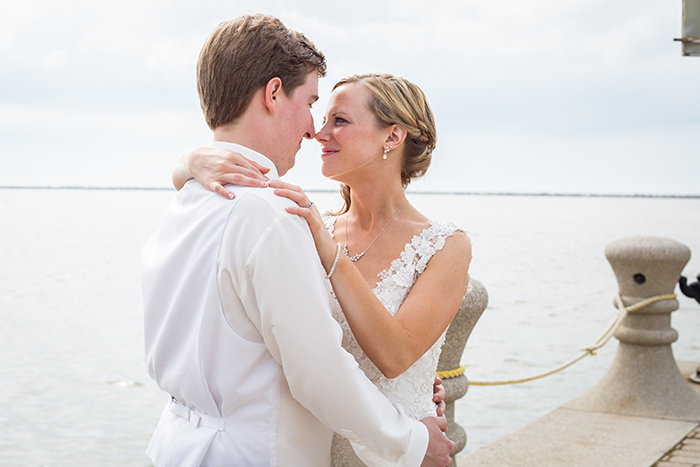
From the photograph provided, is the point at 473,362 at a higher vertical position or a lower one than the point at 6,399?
higher

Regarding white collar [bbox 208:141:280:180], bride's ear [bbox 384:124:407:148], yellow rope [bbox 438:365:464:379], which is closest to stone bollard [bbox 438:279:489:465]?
yellow rope [bbox 438:365:464:379]

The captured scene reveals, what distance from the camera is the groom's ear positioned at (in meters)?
1.94

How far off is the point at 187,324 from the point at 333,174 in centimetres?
127

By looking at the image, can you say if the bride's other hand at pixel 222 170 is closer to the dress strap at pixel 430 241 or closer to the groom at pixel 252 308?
the groom at pixel 252 308

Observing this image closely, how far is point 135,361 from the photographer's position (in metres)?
14.4

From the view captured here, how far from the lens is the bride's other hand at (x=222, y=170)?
1830mm

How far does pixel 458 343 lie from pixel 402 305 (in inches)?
53.5

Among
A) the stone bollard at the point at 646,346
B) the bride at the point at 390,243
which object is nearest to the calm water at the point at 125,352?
the bride at the point at 390,243

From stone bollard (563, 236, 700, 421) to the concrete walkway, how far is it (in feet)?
0.79

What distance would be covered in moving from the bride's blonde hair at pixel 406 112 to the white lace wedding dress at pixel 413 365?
0.45m

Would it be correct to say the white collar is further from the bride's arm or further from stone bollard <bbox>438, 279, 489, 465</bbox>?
stone bollard <bbox>438, 279, 489, 465</bbox>

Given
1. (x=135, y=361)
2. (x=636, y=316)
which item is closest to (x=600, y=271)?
(x=135, y=361)

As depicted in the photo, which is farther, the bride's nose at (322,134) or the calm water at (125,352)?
the calm water at (125,352)

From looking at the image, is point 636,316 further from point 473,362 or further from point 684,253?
point 473,362
